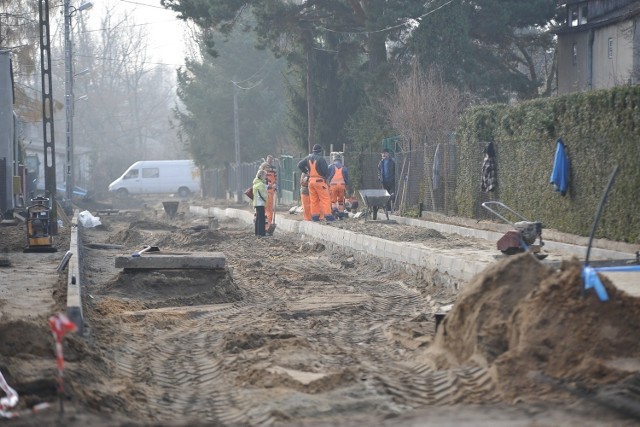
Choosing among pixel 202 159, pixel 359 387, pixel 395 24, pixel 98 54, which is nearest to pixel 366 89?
pixel 395 24

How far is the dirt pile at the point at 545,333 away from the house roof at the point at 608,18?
90.9ft

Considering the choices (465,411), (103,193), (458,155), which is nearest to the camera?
(465,411)

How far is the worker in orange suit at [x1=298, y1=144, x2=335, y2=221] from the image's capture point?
27094 mm

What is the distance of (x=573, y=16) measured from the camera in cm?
4141

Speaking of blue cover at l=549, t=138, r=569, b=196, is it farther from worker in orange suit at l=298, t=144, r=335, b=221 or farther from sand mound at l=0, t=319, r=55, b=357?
sand mound at l=0, t=319, r=55, b=357

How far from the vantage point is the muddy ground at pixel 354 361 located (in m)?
7.32

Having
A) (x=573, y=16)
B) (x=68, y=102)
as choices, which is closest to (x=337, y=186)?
(x=573, y=16)

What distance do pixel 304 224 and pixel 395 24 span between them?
11646mm

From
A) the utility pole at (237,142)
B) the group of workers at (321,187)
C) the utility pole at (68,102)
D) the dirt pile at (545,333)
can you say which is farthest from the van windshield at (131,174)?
the dirt pile at (545,333)

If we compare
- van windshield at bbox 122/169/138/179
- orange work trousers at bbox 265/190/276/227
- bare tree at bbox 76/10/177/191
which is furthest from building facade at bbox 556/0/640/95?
bare tree at bbox 76/10/177/191

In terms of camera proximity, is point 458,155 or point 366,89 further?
point 366,89

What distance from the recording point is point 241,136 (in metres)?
61.8

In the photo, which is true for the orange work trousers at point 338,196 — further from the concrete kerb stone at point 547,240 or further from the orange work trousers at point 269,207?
the orange work trousers at point 269,207

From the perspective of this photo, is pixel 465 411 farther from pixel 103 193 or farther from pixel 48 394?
pixel 103 193
